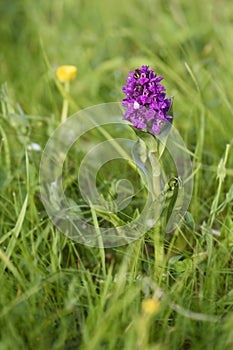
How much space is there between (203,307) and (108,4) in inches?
79.9

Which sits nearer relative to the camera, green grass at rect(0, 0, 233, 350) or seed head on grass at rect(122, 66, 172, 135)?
green grass at rect(0, 0, 233, 350)

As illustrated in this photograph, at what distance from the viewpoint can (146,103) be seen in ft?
3.95

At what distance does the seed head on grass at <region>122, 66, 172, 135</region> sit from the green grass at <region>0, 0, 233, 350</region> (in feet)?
0.77

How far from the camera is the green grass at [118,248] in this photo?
1.09 meters

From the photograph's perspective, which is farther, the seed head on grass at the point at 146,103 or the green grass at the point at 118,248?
the seed head on grass at the point at 146,103

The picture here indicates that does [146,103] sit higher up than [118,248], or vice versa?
[146,103]

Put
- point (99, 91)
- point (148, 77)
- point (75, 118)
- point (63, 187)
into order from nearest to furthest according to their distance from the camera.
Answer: point (148, 77) → point (63, 187) → point (75, 118) → point (99, 91)

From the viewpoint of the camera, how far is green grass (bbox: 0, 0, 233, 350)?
1.09m

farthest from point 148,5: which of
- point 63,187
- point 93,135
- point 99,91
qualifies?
point 63,187

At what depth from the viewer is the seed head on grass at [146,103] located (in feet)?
3.92

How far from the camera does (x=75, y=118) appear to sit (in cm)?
182

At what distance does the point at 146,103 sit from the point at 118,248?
39 cm

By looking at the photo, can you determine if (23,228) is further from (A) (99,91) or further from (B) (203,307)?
(A) (99,91)

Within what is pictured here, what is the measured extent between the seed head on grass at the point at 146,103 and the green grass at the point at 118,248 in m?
0.23
